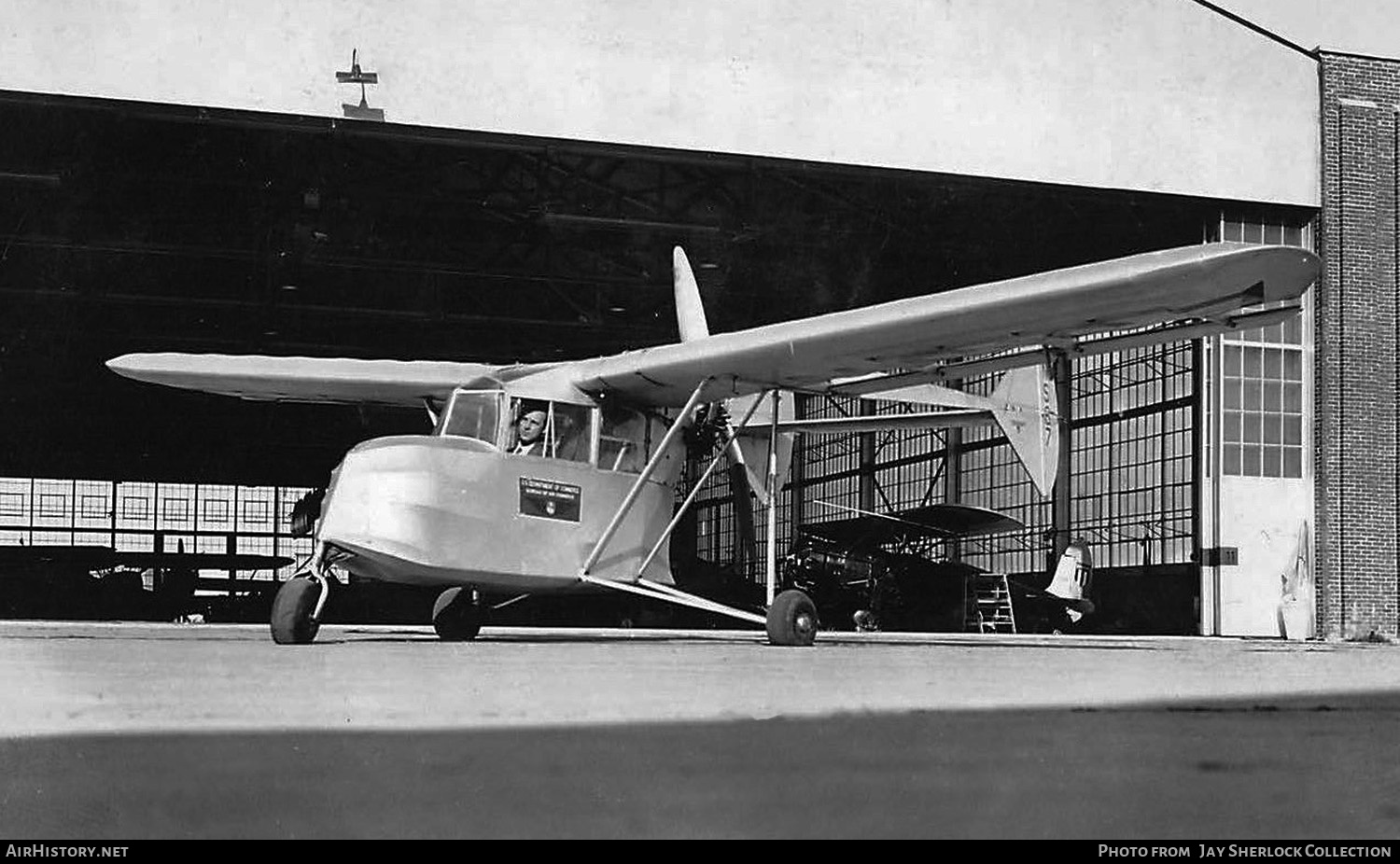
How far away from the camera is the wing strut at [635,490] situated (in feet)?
44.1

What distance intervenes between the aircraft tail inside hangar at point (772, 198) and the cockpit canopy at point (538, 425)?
20.1 feet

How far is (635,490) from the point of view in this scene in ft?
44.8

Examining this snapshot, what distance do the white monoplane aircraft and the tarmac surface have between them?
10.7 feet

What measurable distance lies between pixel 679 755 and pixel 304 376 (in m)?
12.0

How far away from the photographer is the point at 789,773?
13.8ft

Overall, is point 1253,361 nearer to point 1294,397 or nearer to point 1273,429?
point 1294,397

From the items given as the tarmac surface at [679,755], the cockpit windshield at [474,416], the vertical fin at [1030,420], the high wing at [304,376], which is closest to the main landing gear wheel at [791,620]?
the cockpit windshield at [474,416]

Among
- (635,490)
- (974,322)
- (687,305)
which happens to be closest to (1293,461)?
(687,305)

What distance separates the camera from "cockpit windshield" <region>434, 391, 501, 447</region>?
13.1 metres

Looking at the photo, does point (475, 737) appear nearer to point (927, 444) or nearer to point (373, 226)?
point (373, 226)

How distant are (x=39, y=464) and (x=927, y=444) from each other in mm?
29593

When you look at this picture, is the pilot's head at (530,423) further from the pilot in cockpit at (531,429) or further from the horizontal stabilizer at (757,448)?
the horizontal stabilizer at (757,448)

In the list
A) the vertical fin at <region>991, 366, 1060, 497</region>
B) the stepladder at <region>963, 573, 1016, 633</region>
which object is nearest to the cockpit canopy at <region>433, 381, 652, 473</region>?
the vertical fin at <region>991, 366, 1060, 497</region>

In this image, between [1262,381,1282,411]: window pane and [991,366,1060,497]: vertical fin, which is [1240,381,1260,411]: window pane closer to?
[1262,381,1282,411]: window pane
